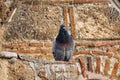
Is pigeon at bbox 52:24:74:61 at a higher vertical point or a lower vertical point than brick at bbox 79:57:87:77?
higher

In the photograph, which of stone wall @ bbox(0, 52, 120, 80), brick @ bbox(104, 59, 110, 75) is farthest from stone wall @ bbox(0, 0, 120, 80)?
stone wall @ bbox(0, 52, 120, 80)

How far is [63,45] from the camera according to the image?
15.0 ft

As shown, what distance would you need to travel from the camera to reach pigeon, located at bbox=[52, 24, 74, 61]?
4.49 meters

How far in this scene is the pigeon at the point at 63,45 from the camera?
177 inches

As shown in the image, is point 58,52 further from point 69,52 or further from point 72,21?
point 72,21

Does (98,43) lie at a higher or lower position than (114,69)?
higher

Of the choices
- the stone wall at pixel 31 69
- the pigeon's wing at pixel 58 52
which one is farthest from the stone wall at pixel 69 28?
the stone wall at pixel 31 69

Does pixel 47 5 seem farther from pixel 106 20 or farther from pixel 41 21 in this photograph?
pixel 106 20

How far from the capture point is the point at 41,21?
527 centimetres

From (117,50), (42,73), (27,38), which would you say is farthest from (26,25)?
(42,73)

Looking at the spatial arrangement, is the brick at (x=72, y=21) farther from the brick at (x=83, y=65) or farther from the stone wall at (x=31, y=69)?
the stone wall at (x=31, y=69)

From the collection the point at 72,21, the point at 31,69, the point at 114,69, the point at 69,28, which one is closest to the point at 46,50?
the point at 69,28

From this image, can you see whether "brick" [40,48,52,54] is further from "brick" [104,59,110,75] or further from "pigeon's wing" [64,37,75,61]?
"brick" [104,59,110,75]

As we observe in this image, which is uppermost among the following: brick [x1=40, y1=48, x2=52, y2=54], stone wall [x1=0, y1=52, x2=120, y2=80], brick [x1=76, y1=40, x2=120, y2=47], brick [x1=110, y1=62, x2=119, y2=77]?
stone wall [x1=0, y1=52, x2=120, y2=80]
